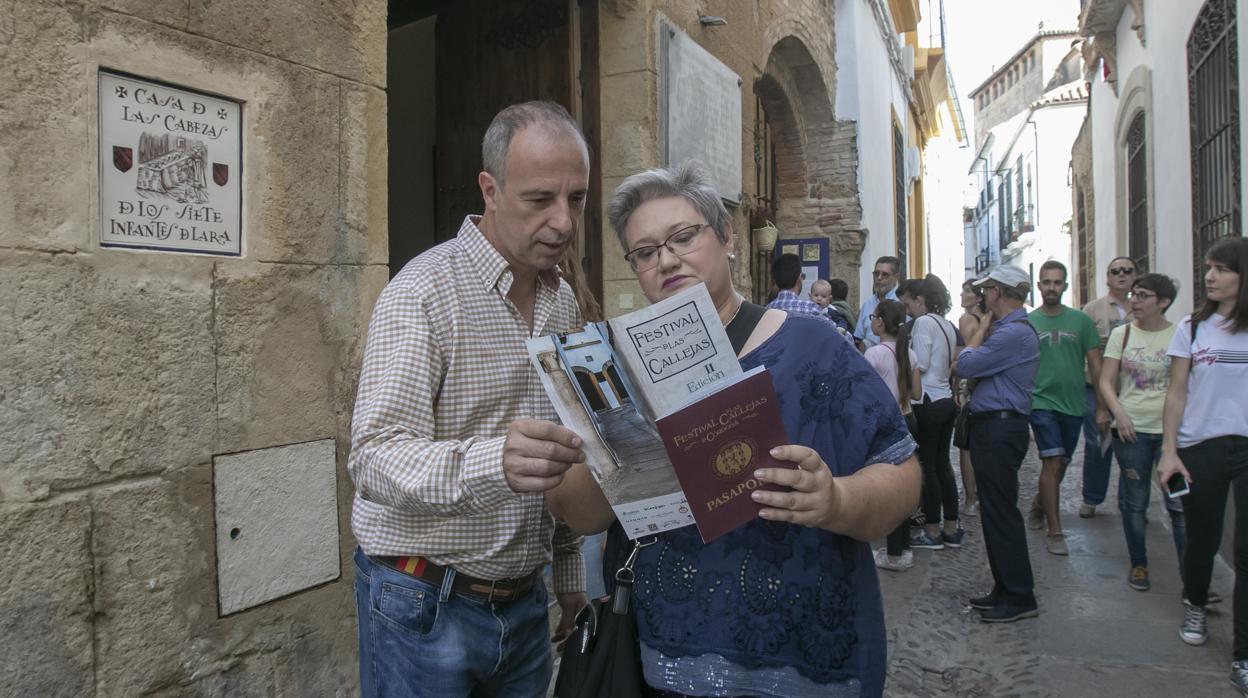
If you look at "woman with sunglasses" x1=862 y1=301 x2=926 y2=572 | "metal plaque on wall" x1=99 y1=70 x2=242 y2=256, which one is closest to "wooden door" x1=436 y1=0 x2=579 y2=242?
"woman with sunglasses" x1=862 y1=301 x2=926 y2=572

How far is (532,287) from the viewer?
6.64ft

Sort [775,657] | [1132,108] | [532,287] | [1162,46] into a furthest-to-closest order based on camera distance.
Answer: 1. [1132,108]
2. [1162,46]
3. [532,287]
4. [775,657]

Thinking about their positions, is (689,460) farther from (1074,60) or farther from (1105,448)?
(1074,60)

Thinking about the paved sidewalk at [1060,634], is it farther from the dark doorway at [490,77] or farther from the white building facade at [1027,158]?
the white building facade at [1027,158]

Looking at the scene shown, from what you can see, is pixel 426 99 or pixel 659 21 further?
pixel 426 99

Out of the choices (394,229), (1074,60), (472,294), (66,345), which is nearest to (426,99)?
(394,229)

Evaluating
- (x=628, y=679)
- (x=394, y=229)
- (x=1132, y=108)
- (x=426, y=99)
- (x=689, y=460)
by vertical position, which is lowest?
(x=628, y=679)

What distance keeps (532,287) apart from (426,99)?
4.36m

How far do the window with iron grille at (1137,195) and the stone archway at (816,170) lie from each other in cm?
339

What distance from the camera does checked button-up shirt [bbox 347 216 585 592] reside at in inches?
57.2

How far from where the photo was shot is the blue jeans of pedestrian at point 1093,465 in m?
6.73

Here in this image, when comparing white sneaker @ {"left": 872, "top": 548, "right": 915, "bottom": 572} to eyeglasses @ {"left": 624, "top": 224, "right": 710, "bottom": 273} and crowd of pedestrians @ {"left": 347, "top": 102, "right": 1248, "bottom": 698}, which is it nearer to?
crowd of pedestrians @ {"left": 347, "top": 102, "right": 1248, "bottom": 698}

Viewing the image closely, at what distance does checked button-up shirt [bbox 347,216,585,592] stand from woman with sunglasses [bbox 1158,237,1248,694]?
10.5 feet

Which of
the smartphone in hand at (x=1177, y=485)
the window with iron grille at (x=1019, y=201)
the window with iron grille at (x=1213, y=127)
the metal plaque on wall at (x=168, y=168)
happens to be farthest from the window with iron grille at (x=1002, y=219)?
the metal plaque on wall at (x=168, y=168)
